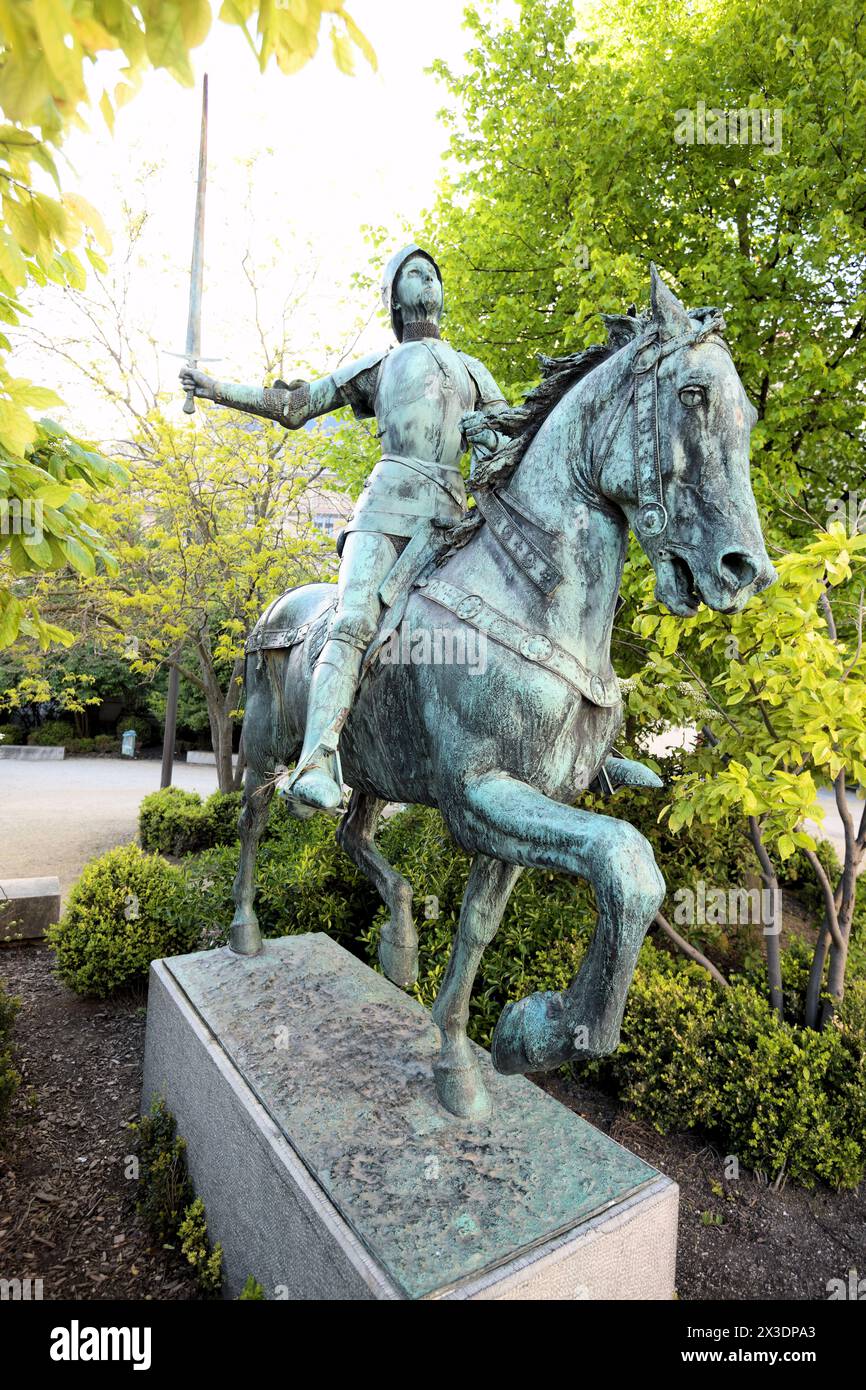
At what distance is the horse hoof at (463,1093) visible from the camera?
2963 mm

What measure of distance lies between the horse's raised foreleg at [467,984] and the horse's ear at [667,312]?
179 cm

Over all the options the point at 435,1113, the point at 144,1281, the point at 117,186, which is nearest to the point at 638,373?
the point at 435,1113

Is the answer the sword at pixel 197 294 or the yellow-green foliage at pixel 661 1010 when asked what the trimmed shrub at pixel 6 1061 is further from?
the sword at pixel 197 294

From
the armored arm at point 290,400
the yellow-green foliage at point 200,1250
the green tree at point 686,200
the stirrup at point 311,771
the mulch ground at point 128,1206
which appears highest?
the green tree at point 686,200

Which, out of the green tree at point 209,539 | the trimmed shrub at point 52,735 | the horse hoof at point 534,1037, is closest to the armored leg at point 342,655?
the horse hoof at point 534,1037

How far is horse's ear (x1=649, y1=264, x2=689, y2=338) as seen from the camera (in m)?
2.10

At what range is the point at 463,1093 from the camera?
9.76 feet

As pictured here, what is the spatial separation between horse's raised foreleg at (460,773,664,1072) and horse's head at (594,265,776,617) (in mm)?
685

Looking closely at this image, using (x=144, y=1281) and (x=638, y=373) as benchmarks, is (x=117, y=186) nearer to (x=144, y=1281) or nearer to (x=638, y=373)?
(x=638, y=373)

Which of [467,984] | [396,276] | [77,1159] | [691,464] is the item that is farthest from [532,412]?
[77,1159]

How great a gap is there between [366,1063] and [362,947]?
2749 mm

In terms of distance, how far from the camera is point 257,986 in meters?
4.02

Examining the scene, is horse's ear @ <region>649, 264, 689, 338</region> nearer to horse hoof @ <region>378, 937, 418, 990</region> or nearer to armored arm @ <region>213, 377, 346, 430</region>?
armored arm @ <region>213, 377, 346, 430</region>

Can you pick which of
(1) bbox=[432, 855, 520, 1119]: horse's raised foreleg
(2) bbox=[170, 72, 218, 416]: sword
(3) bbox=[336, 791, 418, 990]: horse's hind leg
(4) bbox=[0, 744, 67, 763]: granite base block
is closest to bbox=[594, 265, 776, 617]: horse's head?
(1) bbox=[432, 855, 520, 1119]: horse's raised foreleg
